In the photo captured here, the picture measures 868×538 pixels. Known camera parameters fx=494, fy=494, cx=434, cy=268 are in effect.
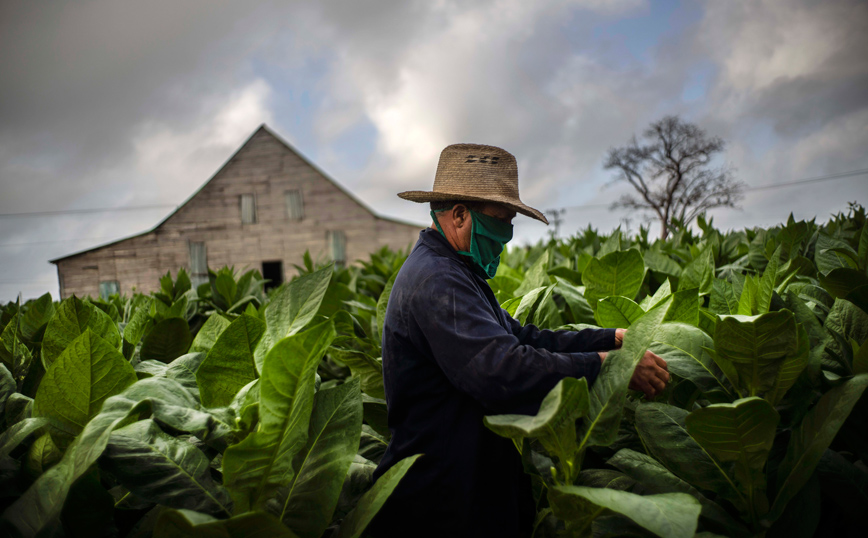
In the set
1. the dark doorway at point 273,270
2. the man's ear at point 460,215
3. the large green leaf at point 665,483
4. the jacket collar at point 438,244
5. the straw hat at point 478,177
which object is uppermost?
the straw hat at point 478,177

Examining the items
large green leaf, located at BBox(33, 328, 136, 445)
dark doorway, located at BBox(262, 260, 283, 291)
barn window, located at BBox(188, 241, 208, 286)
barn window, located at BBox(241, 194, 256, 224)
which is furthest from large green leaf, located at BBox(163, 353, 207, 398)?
barn window, located at BBox(188, 241, 208, 286)

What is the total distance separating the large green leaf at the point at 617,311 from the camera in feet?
5.03

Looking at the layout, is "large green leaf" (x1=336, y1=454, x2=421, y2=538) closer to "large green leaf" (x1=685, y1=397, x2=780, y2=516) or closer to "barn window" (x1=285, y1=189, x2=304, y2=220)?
"large green leaf" (x1=685, y1=397, x2=780, y2=516)

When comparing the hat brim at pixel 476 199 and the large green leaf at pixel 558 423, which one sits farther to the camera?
the hat brim at pixel 476 199

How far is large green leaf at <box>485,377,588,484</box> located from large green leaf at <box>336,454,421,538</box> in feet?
0.66

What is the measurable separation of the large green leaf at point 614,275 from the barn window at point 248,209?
22.1 m

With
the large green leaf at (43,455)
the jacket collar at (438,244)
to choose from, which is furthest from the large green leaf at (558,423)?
the large green leaf at (43,455)

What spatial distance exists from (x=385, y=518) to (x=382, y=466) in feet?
0.52

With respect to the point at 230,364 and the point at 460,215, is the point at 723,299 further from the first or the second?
the point at 230,364

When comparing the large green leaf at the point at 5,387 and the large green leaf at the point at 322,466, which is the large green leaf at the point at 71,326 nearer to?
the large green leaf at the point at 5,387

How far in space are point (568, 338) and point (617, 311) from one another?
18cm

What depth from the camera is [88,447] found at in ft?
3.00

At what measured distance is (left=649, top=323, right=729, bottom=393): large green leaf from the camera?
4.03ft

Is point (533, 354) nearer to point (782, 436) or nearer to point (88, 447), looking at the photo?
point (782, 436)
